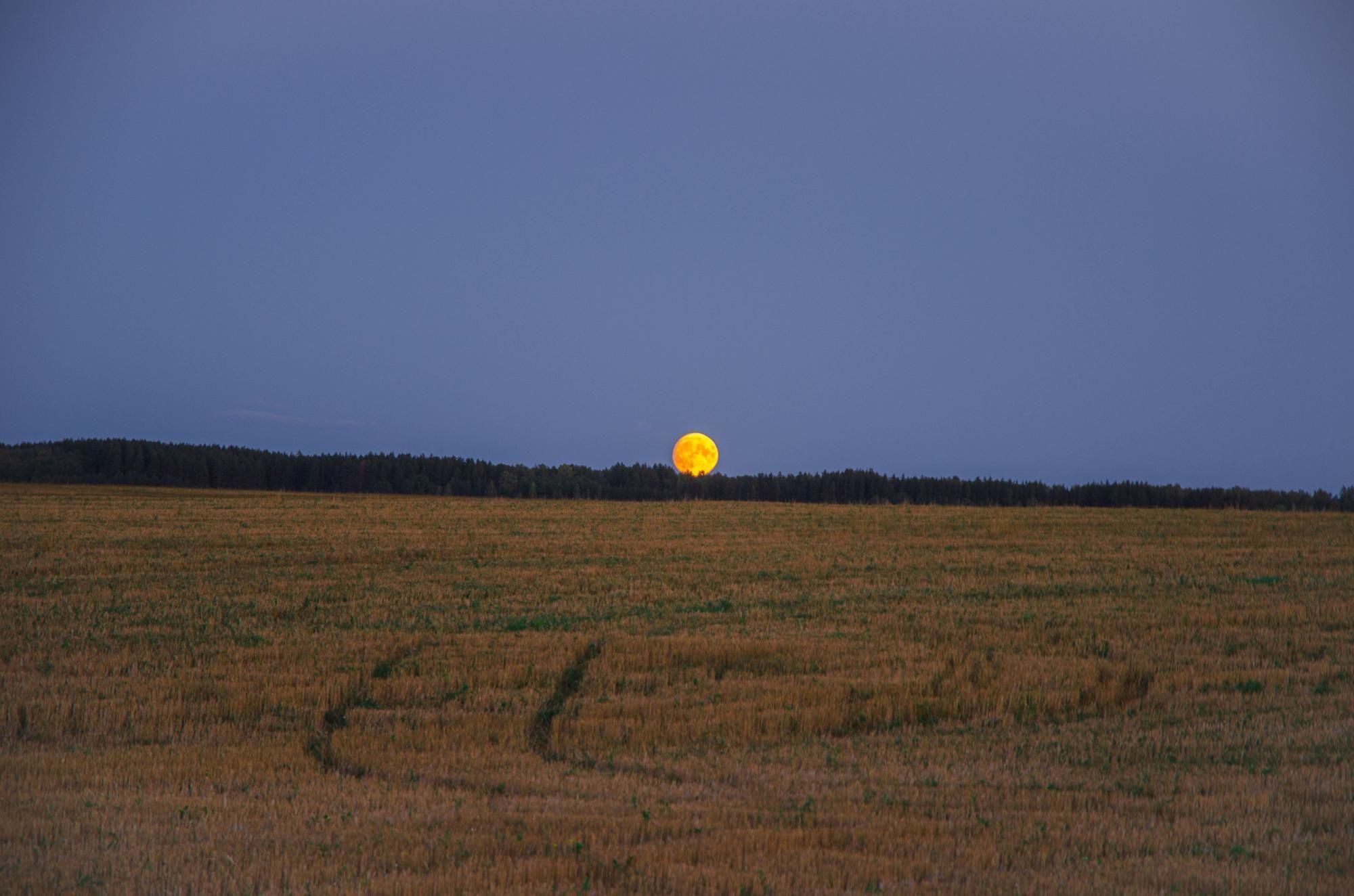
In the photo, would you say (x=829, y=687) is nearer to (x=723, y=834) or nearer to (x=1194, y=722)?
(x=1194, y=722)

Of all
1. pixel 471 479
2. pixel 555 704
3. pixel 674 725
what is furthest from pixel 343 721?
pixel 471 479

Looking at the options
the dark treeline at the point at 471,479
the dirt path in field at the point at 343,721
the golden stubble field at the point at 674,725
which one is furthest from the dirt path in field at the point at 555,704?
the dark treeline at the point at 471,479

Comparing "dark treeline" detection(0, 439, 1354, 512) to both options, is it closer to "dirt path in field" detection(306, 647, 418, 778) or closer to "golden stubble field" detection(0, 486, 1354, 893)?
"golden stubble field" detection(0, 486, 1354, 893)

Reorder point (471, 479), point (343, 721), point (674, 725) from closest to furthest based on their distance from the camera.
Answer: point (674, 725), point (343, 721), point (471, 479)

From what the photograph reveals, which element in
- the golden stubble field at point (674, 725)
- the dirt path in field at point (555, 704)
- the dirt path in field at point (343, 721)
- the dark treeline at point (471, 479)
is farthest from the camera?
the dark treeline at point (471, 479)

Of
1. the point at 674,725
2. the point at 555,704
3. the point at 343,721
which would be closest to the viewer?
the point at 674,725

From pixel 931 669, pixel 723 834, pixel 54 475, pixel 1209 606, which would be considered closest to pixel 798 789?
pixel 723 834

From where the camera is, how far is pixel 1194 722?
45.1 feet

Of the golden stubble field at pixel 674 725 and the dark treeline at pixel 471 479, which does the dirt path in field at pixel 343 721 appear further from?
the dark treeline at pixel 471 479

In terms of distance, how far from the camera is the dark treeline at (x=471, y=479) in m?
94.6

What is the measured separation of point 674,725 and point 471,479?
97.5 metres

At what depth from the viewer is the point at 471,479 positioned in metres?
109

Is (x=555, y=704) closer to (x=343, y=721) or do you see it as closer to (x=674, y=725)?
(x=674, y=725)

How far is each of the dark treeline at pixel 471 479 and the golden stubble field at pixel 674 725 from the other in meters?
66.3
